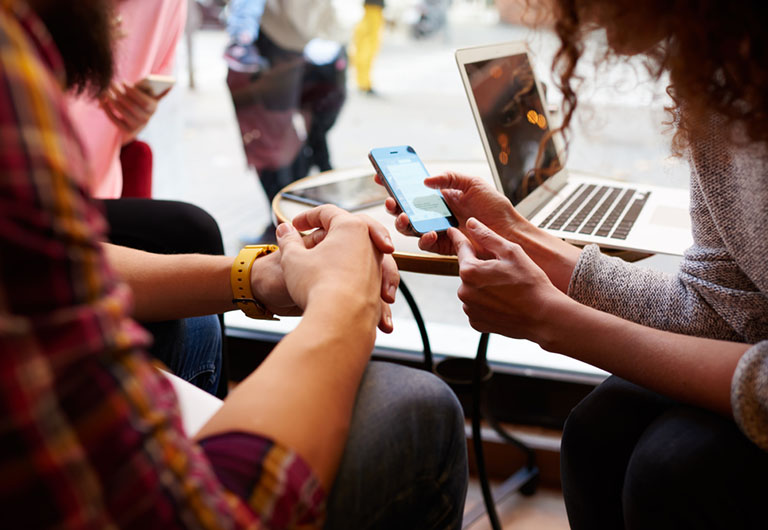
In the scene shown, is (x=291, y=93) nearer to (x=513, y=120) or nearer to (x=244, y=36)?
(x=244, y=36)

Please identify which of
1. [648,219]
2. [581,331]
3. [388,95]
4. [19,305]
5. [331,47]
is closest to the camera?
[19,305]

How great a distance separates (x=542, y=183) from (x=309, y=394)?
815 millimetres

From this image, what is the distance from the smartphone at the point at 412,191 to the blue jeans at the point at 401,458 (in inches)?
15.4

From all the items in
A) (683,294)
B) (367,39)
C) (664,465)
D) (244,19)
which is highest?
(244,19)

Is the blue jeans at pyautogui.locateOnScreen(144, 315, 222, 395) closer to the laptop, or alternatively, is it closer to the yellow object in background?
the laptop

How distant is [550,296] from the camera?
0.83 metres

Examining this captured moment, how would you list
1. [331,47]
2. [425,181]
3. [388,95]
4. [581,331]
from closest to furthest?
[581,331], [425,181], [331,47], [388,95]

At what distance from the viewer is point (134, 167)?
1383 mm

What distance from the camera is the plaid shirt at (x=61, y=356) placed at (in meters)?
0.33

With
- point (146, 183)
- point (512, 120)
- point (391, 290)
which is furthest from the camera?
point (146, 183)

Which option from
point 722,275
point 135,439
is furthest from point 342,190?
point 135,439

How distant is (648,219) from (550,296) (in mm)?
426

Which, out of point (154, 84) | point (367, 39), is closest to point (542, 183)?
point (154, 84)

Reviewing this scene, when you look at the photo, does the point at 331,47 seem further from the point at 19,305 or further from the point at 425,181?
the point at 19,305
